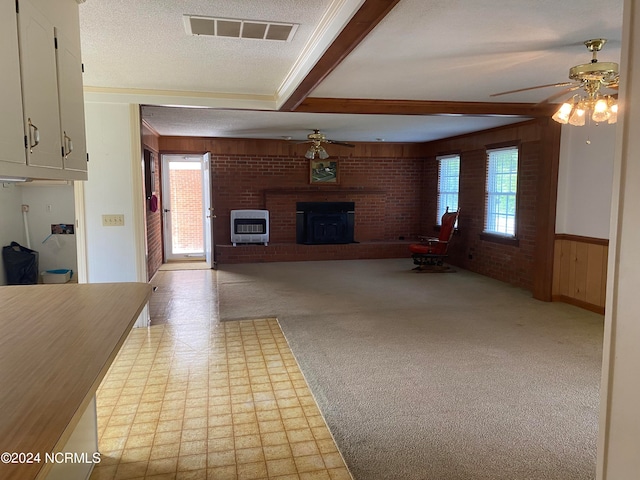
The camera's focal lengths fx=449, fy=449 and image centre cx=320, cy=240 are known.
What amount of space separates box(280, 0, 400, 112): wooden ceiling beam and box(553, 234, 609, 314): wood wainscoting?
3.47 meters

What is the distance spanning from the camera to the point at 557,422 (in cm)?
250

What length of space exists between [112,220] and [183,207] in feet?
13.6

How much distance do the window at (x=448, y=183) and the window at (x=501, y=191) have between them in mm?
925

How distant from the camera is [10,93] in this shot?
56.8 inches

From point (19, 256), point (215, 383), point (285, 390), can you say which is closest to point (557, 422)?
point (285, 390)

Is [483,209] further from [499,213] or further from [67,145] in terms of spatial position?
[67,145]

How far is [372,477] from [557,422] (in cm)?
119

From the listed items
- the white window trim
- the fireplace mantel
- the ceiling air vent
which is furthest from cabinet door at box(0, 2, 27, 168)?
the fireplace mantel

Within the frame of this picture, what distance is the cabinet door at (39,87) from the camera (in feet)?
5.13

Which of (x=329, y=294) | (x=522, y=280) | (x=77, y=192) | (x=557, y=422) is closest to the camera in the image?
(x=557, y=422)

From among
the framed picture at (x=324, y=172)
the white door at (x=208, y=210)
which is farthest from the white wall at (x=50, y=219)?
the framed picture at (x=324, y=172)

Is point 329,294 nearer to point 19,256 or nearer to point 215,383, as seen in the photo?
point 215,383

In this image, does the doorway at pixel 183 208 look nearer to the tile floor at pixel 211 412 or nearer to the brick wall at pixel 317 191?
the brick wall at pixel 317 191

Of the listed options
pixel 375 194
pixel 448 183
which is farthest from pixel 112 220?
pixel 448 183
